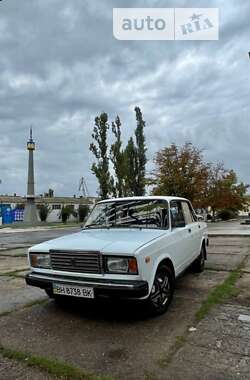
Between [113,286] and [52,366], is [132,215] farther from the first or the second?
[52,366]

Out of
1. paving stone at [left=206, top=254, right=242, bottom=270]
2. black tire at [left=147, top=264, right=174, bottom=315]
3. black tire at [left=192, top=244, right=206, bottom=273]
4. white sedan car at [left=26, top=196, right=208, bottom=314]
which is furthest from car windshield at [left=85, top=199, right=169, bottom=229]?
paving stone at [left=206, top=254, right=242, bottom=270]

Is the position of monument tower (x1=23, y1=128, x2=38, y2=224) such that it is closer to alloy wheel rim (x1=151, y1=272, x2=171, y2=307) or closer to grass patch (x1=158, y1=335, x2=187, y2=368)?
alloy wheel rim (x1=151, y1=272, x2=171, y2=307)

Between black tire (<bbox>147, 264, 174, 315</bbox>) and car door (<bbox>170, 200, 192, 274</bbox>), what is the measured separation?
39 cm

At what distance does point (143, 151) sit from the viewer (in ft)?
102

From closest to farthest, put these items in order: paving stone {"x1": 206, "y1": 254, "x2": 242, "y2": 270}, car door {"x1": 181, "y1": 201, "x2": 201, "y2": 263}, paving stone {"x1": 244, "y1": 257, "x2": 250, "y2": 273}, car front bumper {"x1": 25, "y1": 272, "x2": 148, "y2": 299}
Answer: car front bumper {"x1": 25, "y1": 272, "x2": 148, "y2": 299}
car door {"x1": 181, "y1": 201, "x2": 201, "y2": 263}
paving stone {"x1": 244, "y1": 257, "x2": 250, "y2": 273}
paving stone {"x1": 206, "y1": 254, "x2": 242, "y2": 270}

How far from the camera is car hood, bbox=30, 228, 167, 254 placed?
3.96m

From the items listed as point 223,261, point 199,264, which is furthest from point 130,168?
point 199,264

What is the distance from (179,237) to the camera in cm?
522

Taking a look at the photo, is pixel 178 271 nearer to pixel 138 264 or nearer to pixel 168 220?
pixel 168 220

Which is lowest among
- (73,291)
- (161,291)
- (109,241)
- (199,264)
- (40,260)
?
(199,264)

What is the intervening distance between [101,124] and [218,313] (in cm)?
2593

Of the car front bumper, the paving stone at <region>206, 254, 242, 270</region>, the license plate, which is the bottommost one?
the paving stone at <region>206, 254, 242, 270</region>

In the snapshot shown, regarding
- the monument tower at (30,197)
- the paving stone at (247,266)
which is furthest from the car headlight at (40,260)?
the monument tower at (30,197)

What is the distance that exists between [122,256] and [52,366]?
1342mm
